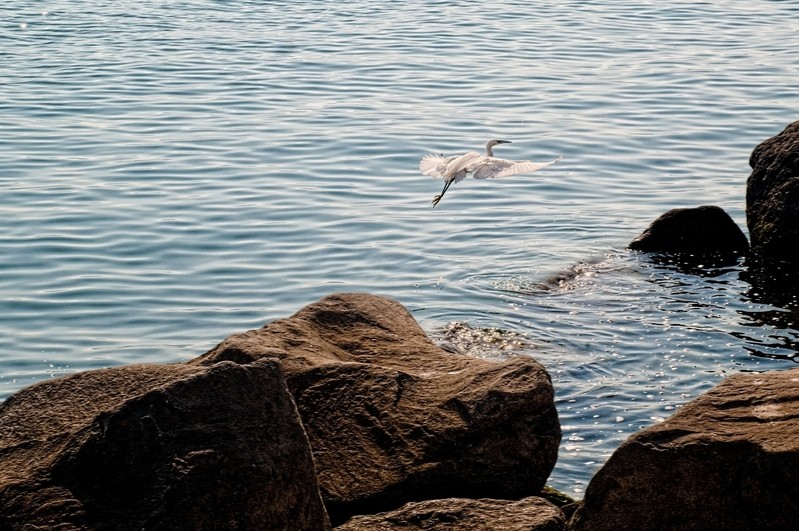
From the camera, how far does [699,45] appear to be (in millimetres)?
23453

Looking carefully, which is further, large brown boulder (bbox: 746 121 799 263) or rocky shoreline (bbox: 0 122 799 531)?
large brown boulder (bbox: 746 121 799 263)

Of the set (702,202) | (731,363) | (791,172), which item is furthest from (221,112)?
(731,363)

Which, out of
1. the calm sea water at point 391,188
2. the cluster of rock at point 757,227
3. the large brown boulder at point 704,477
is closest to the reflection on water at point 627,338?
the calm sea water at point 391,188

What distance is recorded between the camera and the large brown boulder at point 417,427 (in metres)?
5.31

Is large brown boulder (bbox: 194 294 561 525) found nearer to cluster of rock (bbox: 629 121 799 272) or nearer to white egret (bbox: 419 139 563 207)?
white egret (bbox: 419 139 563 207)

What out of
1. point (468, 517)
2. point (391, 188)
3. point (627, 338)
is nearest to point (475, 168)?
point (627, 338)

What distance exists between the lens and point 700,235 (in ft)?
37.0

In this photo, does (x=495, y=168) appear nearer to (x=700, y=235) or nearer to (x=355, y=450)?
(x=700, y=235)

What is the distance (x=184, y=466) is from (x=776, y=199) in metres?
7.73

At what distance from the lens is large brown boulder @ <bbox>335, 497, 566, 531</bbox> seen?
15.7 feet

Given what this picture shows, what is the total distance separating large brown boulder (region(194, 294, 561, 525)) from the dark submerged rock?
5.88 metres

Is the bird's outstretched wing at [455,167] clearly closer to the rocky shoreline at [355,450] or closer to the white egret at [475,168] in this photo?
the white egret at [475,168]

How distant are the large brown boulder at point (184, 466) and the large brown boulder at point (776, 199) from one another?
7.18 metres

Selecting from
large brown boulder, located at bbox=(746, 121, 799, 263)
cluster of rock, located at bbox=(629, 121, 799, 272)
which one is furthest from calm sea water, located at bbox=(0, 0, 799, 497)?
large brown boulder, located at bbox=(746, 121, 799, 263)
